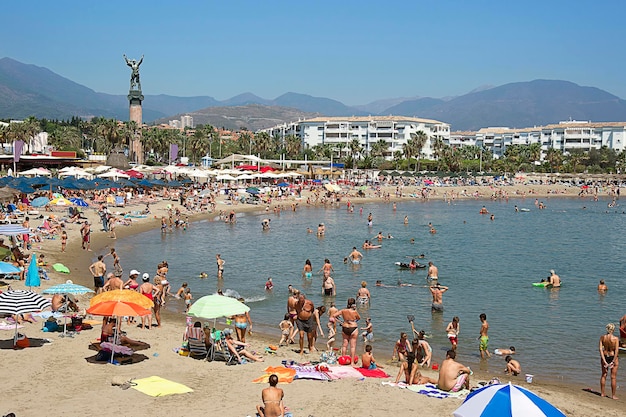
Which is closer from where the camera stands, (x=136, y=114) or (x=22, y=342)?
(x=22, y=342)

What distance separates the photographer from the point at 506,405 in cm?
613

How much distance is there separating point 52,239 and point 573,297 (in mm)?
21296

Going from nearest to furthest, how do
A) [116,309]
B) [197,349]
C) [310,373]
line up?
[116,309], [310,373], [197,349]

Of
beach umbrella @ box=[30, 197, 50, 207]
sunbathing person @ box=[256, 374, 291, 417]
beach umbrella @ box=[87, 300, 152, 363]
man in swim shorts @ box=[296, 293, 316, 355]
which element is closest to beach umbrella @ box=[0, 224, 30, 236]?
beach umbrella @ box=[87, 300, 152, 363]

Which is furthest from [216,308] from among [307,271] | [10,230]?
[307,271]

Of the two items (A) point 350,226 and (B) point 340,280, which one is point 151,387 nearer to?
(B) point 340,280

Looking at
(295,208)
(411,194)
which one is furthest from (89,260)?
(411,194)

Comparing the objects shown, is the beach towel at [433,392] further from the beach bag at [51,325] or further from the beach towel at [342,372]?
the beach bag at [51,325]

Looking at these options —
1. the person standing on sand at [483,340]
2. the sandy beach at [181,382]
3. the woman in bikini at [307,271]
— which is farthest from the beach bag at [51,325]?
the woman in bikini at [307,271]

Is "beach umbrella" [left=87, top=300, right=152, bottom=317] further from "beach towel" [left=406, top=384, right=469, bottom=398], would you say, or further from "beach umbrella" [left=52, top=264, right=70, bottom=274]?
"beach umbrella" [left=52, top=264, right=70, bottom=274]

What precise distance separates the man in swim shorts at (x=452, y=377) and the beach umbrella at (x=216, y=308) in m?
3.97

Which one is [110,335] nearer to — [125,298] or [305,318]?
[125,298]

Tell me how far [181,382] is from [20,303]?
319 centimetres

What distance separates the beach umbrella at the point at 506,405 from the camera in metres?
6.08
